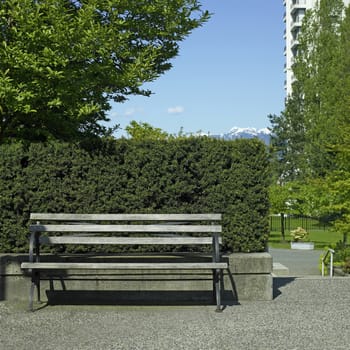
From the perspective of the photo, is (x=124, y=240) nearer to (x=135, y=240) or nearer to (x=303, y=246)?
(x=135, y=240)

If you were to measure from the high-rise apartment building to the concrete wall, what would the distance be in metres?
80.3

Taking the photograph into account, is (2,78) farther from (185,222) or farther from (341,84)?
(341,84)

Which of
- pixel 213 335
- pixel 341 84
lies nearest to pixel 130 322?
pixel 213 335

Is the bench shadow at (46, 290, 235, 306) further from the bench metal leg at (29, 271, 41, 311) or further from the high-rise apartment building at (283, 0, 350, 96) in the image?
the high-rise apartment building at (283, 0, 350, 96)

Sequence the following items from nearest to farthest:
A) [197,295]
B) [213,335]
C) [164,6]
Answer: [213,335] < [197,295] < [164,6]

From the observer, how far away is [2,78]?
845 cm

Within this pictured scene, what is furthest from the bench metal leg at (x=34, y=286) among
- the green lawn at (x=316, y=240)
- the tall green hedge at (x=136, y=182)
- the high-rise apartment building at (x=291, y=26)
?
the high-rise apartment building at (x=291, y=26)

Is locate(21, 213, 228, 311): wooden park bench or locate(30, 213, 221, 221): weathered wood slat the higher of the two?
locate(30, 213, 221, 221): weathered wood slat

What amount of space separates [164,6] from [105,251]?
149 inches

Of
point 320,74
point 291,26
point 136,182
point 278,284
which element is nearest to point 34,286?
point 136,182

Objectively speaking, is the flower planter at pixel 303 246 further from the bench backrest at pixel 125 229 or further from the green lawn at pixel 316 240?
the bench backrest at pixel 125 229

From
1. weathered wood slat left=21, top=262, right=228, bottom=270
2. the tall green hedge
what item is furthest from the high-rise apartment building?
weathered wood slat left=21, top=262, right=228, bottom=270

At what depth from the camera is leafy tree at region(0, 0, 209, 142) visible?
8531 mm

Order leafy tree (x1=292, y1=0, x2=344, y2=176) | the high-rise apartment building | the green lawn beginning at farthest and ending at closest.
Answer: the high-rise apartment building < leafy tree (x1=292, y1=0, x2=344, y2=176) < the green lawn
